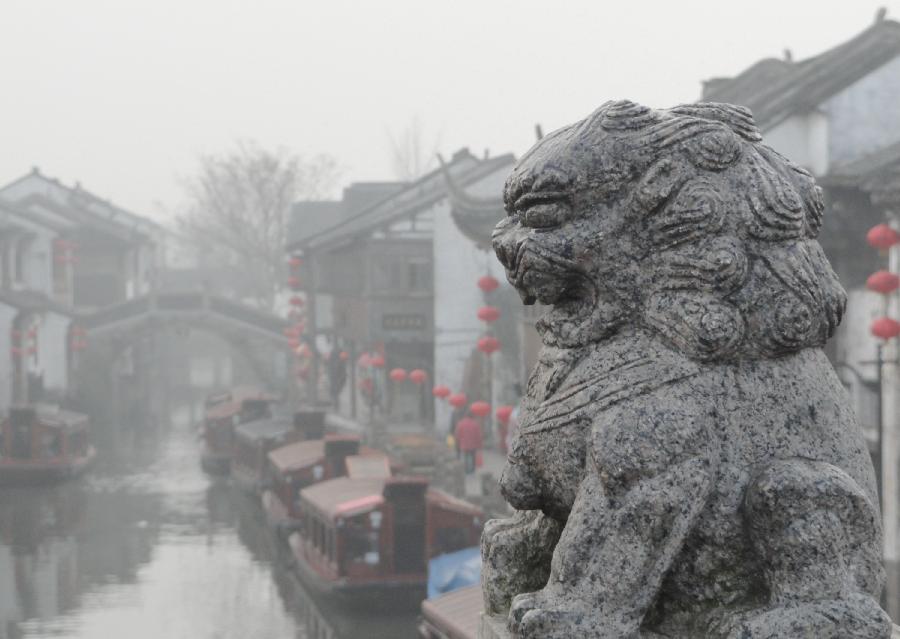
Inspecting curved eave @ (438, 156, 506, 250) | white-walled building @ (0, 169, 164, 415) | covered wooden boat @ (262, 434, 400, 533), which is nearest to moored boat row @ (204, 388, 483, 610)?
covered wooden boat @ (262, 434, 400, 533)

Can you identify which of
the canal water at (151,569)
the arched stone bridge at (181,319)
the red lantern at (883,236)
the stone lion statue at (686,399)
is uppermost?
the arched stone bridge at (181,319)

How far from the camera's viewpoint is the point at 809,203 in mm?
3666

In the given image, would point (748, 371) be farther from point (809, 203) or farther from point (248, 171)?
point (248, 171)

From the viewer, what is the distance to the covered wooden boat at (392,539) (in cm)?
1767

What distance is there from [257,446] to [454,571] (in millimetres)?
15349

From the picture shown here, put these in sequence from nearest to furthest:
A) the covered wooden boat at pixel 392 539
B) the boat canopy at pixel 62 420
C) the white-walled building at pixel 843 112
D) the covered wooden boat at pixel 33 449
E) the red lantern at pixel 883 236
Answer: the red lantern at pixel 883 236 < the white-walled building at pixel 843 112 < the covered wooden boat at pixel 392 539 < the covered wooden boat at pixel 33 449 < the boat canopy at pixel 62 420

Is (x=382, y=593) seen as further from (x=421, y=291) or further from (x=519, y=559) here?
(x=519, y=559)

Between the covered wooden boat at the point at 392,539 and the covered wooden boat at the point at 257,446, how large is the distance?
1041cm

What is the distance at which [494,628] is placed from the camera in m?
3.84

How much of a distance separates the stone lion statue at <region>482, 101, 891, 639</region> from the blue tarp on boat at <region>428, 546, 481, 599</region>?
433 inches

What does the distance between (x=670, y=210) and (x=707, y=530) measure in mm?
849

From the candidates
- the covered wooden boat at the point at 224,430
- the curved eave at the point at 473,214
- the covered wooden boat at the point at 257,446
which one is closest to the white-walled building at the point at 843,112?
the curved eave at the point at 473,214

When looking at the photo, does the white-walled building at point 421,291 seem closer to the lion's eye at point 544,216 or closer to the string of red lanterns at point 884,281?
the string of red lanterns at point 884,281

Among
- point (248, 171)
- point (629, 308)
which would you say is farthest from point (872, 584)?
point (248, 171)
